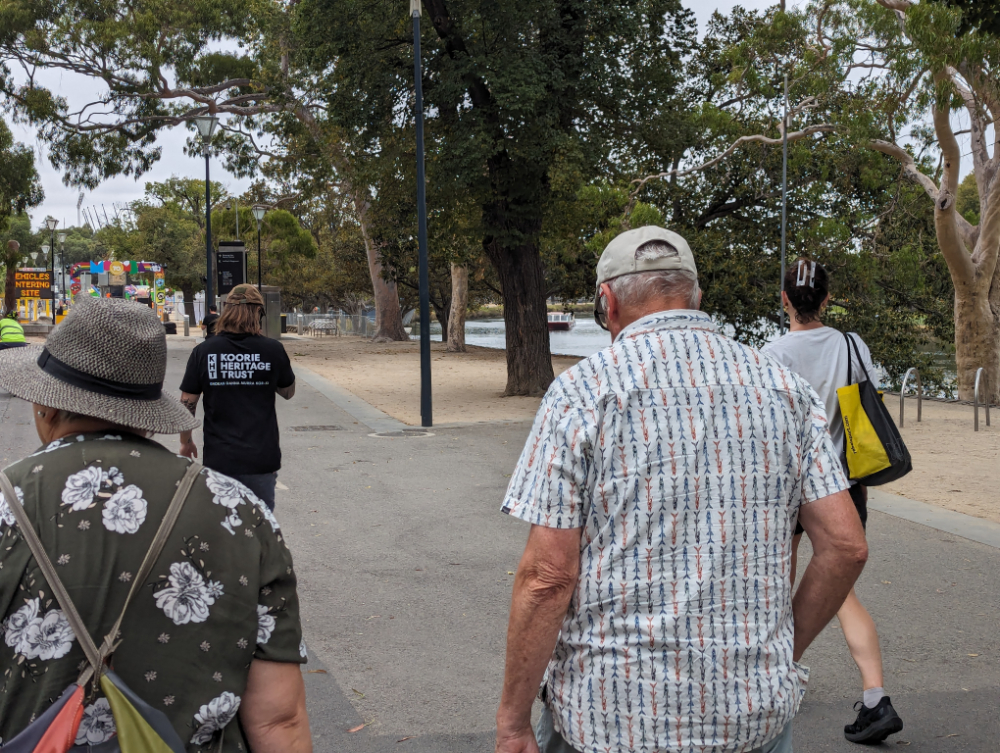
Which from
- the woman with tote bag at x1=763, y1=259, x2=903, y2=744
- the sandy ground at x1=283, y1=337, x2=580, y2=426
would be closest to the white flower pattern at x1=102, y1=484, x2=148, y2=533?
the woman with tote bag at x1=763, y1=259, x2=903, y2=744

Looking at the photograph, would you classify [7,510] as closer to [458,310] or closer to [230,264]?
[230,264]

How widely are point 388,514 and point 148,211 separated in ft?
226

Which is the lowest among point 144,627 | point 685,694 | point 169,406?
point 685,694

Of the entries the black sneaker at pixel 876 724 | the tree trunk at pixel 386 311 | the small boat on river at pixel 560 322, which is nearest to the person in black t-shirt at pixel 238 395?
the black sneaker at pixel 876 724

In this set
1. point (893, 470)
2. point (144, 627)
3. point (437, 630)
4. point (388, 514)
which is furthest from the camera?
point (388, 514)

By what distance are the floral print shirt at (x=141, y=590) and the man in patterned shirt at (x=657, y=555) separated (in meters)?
0.54

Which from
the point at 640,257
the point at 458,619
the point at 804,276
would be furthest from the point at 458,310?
the point at 640,257

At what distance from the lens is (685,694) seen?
1.98 m

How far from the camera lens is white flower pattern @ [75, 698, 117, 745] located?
66.9 inches

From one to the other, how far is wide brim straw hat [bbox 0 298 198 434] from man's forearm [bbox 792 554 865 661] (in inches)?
54.3

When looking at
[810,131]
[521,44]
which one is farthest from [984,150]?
[521,44]

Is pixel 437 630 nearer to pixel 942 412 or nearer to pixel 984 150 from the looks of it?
pixel 942 412

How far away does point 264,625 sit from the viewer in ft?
6.10

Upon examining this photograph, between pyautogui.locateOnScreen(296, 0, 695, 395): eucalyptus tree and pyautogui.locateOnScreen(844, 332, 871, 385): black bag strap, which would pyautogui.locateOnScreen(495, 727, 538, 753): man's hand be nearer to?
pyautogui.locateOnScreen(844, 332, 871, 385): black bag strap
